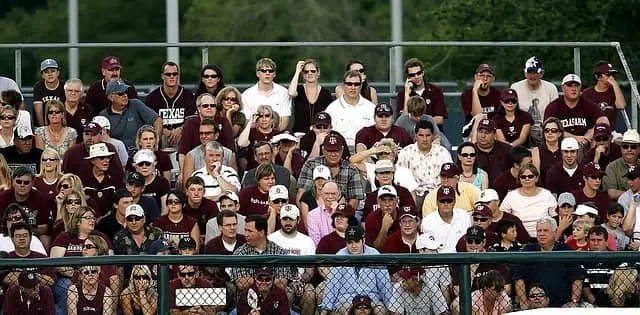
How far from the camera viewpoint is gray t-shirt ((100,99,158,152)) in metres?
18.0

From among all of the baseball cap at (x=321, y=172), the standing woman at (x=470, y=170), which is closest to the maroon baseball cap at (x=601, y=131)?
the standing woman at (x=470, y=170)

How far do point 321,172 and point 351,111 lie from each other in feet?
6.42

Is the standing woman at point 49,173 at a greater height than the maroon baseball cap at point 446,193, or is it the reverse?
the standing woman at point 49,173

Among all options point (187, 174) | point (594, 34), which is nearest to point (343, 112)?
point (187, 174)

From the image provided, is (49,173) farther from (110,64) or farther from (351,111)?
(351,111)

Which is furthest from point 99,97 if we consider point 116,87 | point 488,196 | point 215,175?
point 488,196

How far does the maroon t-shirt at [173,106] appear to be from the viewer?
18.4 meters

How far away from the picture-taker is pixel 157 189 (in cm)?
1683

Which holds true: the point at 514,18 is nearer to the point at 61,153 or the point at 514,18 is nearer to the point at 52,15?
the point at 61,153

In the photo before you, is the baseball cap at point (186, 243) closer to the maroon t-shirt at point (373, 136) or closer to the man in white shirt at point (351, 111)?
the maroon t-shirt at point (373, 136)

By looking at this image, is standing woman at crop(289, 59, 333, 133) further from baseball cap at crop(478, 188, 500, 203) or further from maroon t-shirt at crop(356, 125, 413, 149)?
baseball cap at crop(478, 188, 500, 203)

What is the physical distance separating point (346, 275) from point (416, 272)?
0.44 metres

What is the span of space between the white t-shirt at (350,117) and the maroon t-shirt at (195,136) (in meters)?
1.22

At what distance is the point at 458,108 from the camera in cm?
2123
